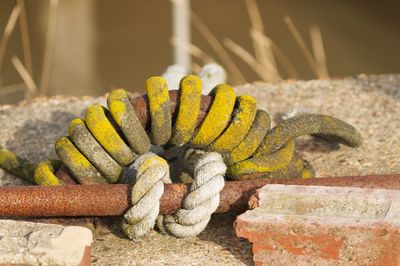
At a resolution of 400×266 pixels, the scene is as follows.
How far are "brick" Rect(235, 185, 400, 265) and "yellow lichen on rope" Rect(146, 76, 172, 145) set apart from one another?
0.36 metres

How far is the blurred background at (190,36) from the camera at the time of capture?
8297 millimetres

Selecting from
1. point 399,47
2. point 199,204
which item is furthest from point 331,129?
point 399,47

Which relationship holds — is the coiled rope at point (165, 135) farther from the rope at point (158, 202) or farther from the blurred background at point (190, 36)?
the blurred background at point (190, 36)

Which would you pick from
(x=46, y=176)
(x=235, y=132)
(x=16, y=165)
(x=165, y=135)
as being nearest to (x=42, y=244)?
(x=46, y=176)

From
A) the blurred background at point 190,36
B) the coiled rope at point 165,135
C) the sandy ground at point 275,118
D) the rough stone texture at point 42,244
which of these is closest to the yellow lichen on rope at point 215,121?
the coiled rope at point 165,135

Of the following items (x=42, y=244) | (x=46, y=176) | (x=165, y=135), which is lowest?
(x=42, y=244)

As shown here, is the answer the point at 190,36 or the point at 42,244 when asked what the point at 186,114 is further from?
the point at 190,36

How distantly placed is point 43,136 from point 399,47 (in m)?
5.79

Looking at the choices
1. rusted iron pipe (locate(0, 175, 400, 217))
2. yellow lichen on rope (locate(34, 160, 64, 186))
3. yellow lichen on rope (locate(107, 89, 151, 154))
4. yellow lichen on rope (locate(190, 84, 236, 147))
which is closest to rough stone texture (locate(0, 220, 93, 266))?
rusted iron pipe (locate(0, 175, 400, 217))

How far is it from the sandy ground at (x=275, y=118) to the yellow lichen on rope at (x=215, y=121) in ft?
0.76

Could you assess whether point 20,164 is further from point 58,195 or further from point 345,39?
point 345,39

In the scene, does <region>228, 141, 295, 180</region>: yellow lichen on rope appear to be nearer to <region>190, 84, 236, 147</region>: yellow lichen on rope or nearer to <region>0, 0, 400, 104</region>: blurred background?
<region>190, 84, 236, 147</region>: yellow lichen on rope

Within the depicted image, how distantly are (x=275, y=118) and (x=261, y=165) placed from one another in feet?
2.82

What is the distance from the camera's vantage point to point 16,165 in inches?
115
